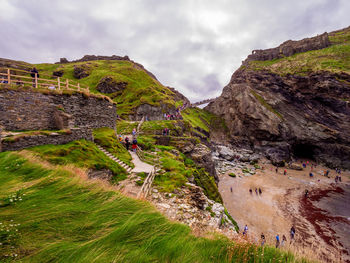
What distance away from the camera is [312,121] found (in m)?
54.5

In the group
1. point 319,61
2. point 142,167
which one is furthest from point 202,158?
point 319,61

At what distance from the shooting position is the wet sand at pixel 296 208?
58.6 feet

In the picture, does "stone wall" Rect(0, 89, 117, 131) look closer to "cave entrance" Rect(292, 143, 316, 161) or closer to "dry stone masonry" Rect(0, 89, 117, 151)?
"dry stone masonry" Rect(0, 89, 117, 151)

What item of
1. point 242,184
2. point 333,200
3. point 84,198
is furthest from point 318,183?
point 84,198

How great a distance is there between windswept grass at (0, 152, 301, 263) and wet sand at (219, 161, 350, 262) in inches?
498

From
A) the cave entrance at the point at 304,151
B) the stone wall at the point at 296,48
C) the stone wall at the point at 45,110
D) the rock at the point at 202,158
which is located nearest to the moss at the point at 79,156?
the stone wall at the point at 45,110

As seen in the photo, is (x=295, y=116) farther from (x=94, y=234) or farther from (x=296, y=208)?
(x=94, y=234)

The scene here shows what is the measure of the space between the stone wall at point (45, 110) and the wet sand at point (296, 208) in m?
21.0

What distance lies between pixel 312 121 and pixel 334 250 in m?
56.1

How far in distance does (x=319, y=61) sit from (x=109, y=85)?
3522 inches

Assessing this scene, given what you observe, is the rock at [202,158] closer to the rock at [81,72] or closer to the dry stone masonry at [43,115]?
the dry stone masonry at [43,115]

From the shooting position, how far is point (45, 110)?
12844mm

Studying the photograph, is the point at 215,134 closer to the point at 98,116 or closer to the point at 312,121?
the point at 312,121

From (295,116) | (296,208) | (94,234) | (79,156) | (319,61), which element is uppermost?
(319,61)
